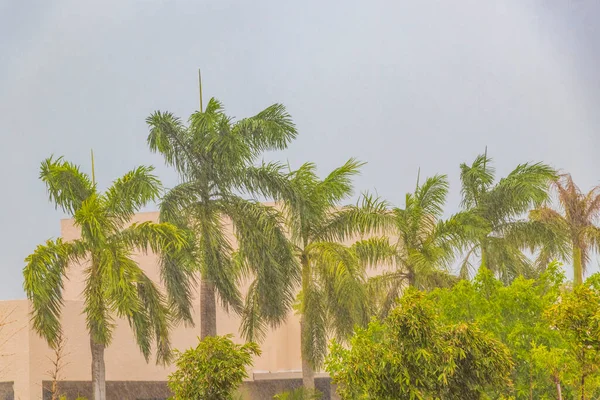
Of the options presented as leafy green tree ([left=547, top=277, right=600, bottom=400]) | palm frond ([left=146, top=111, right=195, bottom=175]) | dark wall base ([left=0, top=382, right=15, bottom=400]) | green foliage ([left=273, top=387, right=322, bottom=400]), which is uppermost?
palm frond ([left=146, top=111, right=195, bottom=175])

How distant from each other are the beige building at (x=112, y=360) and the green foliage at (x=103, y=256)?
13.3 ft

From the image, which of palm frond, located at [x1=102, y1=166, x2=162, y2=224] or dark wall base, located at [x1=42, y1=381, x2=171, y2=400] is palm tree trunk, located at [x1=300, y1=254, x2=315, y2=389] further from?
dark wall base, located at [x1=42, y1=381, x2=171, y2=400]

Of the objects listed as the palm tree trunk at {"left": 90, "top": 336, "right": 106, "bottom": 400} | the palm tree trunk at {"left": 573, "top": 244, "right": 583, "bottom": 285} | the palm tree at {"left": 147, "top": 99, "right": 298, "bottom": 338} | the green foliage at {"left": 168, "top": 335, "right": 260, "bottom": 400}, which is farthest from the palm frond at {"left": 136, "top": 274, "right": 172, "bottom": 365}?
the palm tree trunk at {"left": 573, "top": 244, "right": 583, "bottom": 285}

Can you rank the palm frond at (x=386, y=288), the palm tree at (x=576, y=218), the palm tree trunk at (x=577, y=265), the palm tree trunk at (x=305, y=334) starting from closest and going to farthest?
the palm tree trunk at (x=305, y=334)
the palm frond at (x=386, y=288)
the palm tree at (x=576, y=218)
the palm tree trunk at (x=577, y=265)

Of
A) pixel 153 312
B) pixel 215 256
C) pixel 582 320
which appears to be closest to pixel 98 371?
pixel 153 312

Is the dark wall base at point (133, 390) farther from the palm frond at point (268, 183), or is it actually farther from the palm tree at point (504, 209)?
the palm tree at point (504, 209)

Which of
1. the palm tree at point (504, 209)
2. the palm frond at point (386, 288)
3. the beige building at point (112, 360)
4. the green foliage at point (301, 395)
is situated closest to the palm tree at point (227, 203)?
the green foliage at point (301, 395)

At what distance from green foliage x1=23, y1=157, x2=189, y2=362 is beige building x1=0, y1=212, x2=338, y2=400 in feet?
13.3

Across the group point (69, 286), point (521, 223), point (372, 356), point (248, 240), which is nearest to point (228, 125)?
point (248, 240)

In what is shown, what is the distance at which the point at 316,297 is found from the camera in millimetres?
21891

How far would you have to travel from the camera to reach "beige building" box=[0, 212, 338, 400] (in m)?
24.5

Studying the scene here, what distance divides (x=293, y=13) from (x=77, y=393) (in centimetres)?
4423

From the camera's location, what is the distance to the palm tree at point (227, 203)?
2106cm

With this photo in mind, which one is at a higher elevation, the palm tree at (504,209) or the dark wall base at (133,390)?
the palm tree at (504,209)
